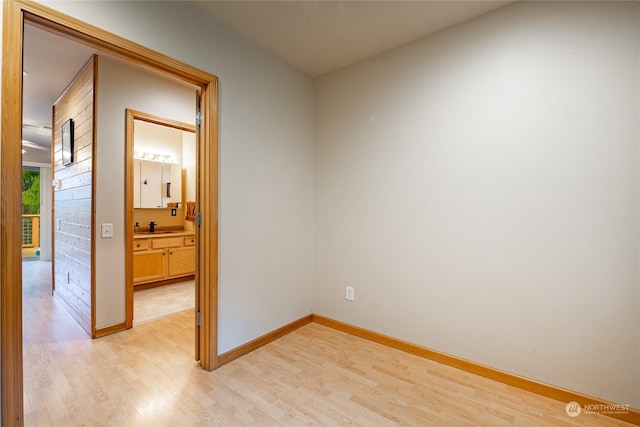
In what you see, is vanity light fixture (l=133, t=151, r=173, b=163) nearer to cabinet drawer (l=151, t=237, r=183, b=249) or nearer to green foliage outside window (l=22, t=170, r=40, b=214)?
cabinet drawer (l=151, t=237, r=183, b=249)

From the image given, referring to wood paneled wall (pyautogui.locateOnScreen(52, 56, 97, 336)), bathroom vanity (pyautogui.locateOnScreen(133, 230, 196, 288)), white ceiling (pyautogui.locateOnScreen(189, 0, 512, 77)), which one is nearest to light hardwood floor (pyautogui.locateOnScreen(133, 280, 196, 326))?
bathroom vanity (pyautogui.locateOnScreen(133, 230, 196, 288))

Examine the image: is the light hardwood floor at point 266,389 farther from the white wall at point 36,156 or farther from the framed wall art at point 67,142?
the white wall at point 36,156

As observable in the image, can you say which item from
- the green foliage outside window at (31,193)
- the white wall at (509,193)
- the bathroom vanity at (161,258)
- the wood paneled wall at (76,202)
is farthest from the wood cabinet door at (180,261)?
the green foliage outside window at (31,193)

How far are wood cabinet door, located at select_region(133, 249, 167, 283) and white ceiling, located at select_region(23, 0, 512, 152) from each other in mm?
2441

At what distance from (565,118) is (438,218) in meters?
0.98

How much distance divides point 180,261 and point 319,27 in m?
3.90

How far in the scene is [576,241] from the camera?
5.45 feet

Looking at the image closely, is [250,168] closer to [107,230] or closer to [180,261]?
[107,230]

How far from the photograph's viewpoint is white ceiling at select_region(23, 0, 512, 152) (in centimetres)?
185

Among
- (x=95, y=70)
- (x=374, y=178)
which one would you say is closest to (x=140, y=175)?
(x=95, y=70)

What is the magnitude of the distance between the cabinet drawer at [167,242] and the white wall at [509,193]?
310cm

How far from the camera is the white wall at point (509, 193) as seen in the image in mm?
1565

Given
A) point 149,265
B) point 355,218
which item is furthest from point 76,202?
point 355,218

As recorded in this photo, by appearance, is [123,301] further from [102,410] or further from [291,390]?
[291,390]
